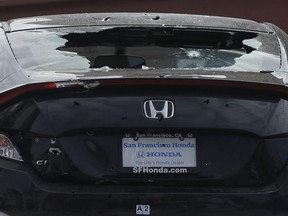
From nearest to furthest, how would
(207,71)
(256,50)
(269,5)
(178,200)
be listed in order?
(178,200) → (207,71) → (256,50) → (269,5)

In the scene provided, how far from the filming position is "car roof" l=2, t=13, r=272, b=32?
4.34 meters

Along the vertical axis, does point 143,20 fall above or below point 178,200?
above

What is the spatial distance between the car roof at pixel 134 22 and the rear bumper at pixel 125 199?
147cm

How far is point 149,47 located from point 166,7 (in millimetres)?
8117

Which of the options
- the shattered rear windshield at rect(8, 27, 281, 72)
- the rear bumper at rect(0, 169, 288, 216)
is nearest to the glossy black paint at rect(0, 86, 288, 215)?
the rear bumper at rect(0, 169, 288, 216)

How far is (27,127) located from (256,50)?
1753 millimetres

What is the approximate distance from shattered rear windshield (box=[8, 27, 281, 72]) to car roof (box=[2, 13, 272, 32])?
9cm

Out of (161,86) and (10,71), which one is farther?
(10,71)

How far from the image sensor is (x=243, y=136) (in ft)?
Answer: 10.6

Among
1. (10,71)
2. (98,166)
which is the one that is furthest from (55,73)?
(98,166)

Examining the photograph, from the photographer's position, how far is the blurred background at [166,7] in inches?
451

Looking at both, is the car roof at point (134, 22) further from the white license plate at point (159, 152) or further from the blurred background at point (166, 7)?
the blurred background at point (166, 7)

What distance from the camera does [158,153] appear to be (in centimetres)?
320

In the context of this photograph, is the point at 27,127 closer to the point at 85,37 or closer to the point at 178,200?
the point at 178,200
